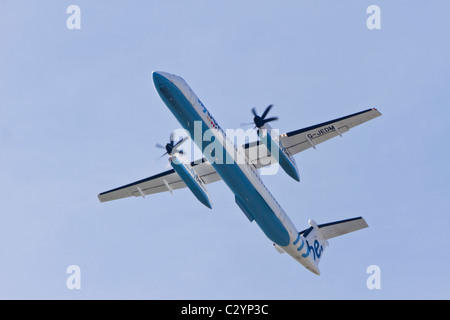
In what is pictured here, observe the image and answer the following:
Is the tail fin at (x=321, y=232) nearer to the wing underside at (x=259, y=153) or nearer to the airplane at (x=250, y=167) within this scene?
the airplane at (x=250, y=167)

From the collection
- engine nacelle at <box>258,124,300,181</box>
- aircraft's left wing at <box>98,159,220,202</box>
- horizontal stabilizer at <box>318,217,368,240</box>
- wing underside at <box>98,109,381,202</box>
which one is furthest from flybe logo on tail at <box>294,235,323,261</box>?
aircraft's left wing at <box>98,159,220,202</box>

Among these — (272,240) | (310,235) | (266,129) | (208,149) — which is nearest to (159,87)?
(208,149)

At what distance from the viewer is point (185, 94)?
29.0 meters

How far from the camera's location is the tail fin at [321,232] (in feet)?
113

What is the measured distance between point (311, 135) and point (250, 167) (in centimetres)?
403

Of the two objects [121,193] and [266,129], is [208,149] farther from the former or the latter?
[121,193]

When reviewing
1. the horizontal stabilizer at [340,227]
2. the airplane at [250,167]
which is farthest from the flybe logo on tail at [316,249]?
the horizontal stabilizer at [340,227]

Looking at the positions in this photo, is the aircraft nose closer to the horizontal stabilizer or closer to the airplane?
the airplane

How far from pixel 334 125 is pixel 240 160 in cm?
551

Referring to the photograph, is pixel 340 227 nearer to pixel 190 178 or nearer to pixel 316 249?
pixel 316 249

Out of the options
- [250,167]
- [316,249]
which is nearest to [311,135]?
[250,167]

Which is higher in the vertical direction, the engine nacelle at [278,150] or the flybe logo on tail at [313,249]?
the engine nacelle at [278,150]

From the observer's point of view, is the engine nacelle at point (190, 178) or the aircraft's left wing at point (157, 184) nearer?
the engine nacelle at point (190, 178)

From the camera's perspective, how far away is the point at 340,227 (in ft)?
116
